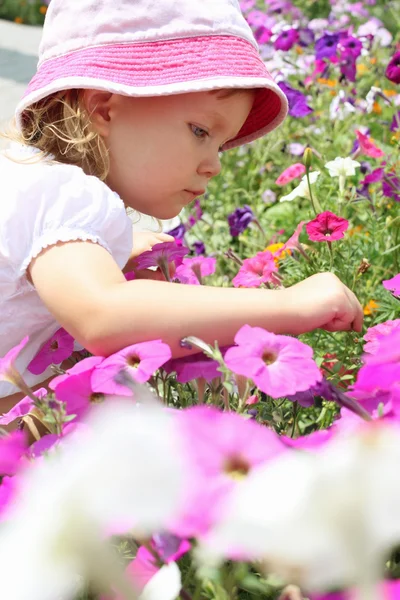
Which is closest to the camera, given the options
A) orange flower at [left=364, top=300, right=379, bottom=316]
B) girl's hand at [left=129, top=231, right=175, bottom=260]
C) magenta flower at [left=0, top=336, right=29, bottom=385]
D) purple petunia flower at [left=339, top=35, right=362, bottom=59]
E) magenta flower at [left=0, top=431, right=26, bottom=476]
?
magenta flower at [left=0, top=431, right=26, bottom=476]

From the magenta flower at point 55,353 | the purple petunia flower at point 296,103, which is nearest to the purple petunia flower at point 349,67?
the purple petunia flower at point 296,103

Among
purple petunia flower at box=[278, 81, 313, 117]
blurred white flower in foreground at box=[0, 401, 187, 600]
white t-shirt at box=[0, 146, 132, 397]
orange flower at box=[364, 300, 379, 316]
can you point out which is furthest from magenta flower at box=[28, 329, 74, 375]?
purple petunia flower at box=[278, 81, 313, 117]

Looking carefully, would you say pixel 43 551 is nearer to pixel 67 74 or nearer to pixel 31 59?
pixel 67 74

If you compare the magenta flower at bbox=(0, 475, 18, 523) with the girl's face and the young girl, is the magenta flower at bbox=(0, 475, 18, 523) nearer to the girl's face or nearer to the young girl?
the young girl

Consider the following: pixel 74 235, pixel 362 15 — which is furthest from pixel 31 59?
pixel 74 235

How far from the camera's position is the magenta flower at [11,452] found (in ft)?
2.39

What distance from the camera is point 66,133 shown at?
1.37 meters

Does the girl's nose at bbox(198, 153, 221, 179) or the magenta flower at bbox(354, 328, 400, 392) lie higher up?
the magenta flower at bbox(354, 328, 400, 392)

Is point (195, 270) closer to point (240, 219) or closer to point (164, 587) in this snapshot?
point (164, 587)

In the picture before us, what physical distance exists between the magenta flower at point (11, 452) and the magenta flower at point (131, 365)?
0.31ft

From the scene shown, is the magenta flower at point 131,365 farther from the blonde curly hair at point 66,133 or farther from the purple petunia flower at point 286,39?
the purple petunia flower at point 286,39

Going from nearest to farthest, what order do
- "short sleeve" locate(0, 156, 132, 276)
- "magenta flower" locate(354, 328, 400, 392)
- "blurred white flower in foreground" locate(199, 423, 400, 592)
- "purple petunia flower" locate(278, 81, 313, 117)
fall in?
"blurred white flower in foreground" locate(199, 423, 400, 592) < "magenta flower" locate(354, 328, 400, 392) < "short sleeve" locate(0, 156, 132, 276) < "purple petunia flower" locate(278, 81, 313, 117)

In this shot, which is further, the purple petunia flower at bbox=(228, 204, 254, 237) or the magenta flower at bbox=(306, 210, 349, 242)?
the purple petunia flower at bbox=(228, 204, 254, 237)

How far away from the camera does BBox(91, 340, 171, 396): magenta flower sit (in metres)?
0.76
